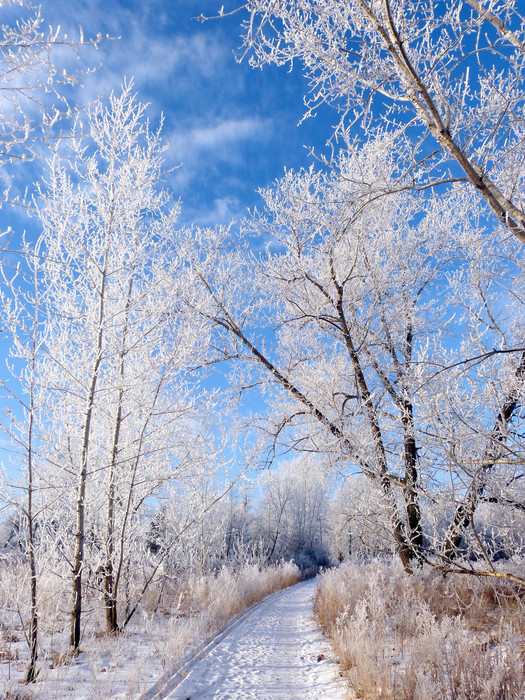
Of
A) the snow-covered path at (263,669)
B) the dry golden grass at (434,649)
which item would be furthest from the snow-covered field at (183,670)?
the dry golden grass at (434,649)

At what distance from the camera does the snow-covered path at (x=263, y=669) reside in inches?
173

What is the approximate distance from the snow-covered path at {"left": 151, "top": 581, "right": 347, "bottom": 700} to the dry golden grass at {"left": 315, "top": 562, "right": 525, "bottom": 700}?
0.37 metres

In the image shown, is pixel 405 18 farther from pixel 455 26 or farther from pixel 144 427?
pixel 144 427

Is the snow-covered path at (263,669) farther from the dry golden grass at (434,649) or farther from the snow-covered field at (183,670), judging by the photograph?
the dry golden grass at (434,649)

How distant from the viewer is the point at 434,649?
3.97 meters

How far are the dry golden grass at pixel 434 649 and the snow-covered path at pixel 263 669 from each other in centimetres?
37

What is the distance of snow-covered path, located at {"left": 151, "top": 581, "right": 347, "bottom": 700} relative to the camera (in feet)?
14.4

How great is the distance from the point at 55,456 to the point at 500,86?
664cm

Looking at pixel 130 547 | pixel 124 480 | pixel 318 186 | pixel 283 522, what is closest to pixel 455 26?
pixel 318 186

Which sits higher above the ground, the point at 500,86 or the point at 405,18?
the point at 405,18

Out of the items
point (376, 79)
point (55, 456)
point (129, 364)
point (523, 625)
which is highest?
point (376, 79)

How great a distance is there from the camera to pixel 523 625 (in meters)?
4.95

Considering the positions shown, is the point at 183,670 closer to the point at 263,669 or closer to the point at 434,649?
the point at 263,669

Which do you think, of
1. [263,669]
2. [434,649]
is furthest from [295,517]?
[434,649]
